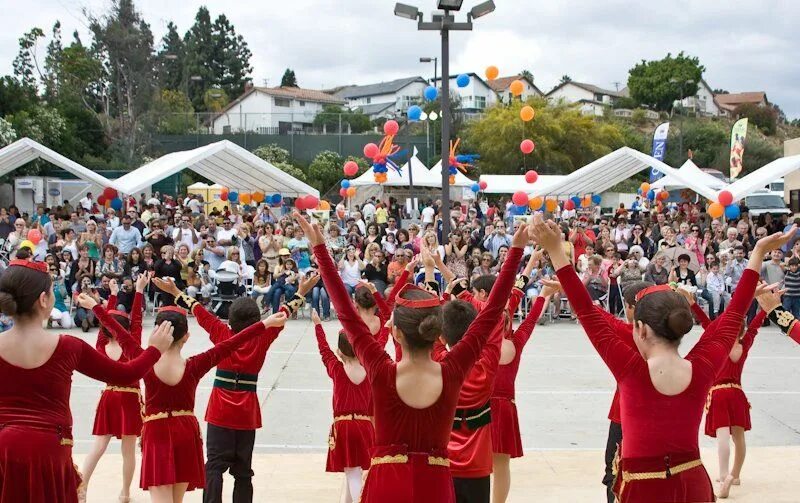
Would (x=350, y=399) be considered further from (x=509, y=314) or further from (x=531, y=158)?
(x=531, y=158)

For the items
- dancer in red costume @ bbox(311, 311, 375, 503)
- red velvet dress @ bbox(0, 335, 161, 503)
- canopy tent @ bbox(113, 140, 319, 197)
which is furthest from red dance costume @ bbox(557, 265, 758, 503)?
canopy tent @ bbox(113, 140, 319, 197)

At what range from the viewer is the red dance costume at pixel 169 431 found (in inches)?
208

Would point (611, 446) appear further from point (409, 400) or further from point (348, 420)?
point (409, 400)

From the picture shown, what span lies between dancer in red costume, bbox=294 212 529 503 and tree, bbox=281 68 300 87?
366ft

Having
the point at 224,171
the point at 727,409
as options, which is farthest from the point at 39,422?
the point at 224,171

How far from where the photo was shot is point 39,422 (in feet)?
12.6

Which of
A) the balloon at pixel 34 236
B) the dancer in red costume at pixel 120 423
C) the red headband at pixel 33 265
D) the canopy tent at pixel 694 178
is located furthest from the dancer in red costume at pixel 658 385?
the canopy tent at pixel 694 178

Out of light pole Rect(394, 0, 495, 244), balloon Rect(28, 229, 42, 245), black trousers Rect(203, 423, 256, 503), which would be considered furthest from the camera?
balloon Rect(28, 229, 42, 245)

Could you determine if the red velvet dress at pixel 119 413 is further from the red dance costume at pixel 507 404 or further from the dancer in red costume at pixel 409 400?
the dancer in red costume at pixel 409 400

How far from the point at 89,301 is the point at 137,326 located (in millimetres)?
1381

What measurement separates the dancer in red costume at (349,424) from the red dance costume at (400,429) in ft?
7.84

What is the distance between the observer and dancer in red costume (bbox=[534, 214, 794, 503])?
12.0 ft

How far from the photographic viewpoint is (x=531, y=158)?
52.8 metres

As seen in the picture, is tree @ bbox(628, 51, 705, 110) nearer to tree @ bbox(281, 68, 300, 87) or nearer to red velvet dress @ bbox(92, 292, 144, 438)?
tree @ bbox(281, 68, 300, 87)
